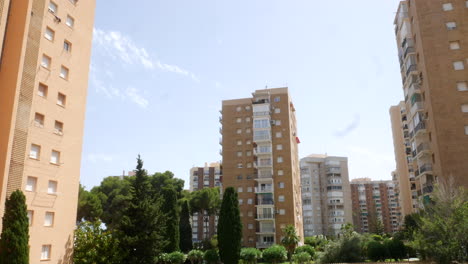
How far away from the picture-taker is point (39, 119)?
25469mm

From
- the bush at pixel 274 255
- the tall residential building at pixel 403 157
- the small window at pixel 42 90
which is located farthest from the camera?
the tall residential building at pixel 403 157

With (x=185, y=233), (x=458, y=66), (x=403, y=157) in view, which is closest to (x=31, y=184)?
(x=185, y=233)

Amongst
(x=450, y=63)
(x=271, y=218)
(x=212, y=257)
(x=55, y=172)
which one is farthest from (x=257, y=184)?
(x=55, y=172)

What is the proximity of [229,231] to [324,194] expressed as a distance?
238 feet

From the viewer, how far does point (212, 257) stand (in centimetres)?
4522

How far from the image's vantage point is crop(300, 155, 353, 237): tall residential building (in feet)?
344

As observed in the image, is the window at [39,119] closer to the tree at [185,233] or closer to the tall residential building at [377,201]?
the tree at [185,233]

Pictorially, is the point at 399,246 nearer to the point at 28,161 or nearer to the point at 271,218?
the point at 271,218

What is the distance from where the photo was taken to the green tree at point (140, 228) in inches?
1174

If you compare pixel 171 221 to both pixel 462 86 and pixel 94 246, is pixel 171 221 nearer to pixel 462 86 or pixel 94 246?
pixel 94 246

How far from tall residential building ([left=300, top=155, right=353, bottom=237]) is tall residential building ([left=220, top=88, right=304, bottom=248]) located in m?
40.5

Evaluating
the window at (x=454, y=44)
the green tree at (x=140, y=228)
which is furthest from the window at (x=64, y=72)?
the window at (x=454, y=44)

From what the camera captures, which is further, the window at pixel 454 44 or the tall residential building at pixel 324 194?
the tall residential building at pixel 324 194

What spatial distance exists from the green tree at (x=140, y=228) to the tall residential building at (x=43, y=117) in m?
4.45
